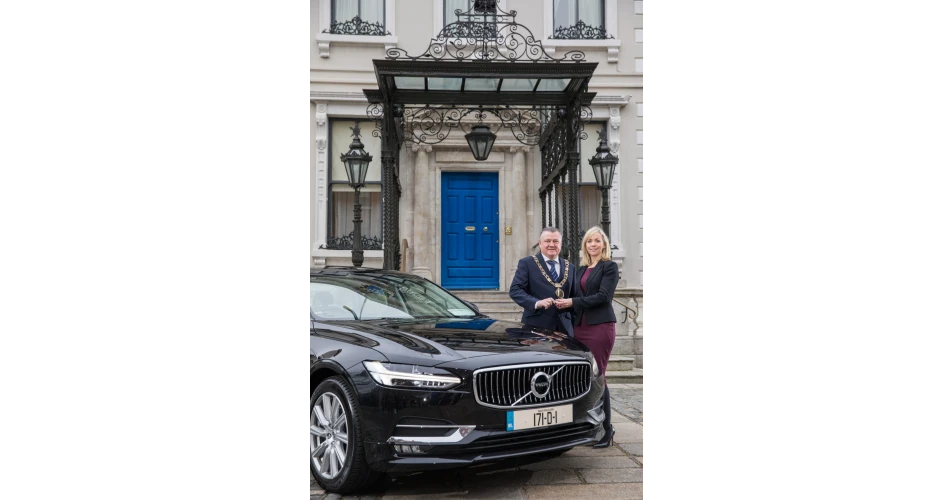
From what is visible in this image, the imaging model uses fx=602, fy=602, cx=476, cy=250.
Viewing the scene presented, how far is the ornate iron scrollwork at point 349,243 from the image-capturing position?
554 centimetres

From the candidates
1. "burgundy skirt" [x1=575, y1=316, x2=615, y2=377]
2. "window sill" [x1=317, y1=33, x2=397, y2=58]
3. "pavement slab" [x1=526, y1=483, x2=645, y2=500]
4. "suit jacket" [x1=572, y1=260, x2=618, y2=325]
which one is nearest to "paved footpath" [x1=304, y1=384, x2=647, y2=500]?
"pavement slab" [x1=526, y1=483, x2=645, y2=500]

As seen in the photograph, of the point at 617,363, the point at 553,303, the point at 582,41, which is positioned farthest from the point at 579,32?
the point at 617,363

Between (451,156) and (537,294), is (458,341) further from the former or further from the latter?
(451,156)

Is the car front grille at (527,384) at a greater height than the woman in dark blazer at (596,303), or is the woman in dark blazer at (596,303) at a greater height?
the woman in dark blazer at (596,303)

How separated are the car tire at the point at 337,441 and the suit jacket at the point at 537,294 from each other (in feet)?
4.73

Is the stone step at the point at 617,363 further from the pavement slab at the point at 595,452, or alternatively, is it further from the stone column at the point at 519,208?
the stone column at the point at 519,208

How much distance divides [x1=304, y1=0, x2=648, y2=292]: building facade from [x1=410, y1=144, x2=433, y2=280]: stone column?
2cm

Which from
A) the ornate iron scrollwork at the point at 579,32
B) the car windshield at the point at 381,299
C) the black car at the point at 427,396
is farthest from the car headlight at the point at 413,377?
the ornate iron scrollwork at the point at 579,32

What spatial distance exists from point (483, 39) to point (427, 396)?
11.7 ft

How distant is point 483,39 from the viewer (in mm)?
5199

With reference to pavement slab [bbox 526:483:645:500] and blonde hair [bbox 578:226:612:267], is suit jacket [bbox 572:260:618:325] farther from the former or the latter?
pavement slab [bbox 526:483:645:500]
